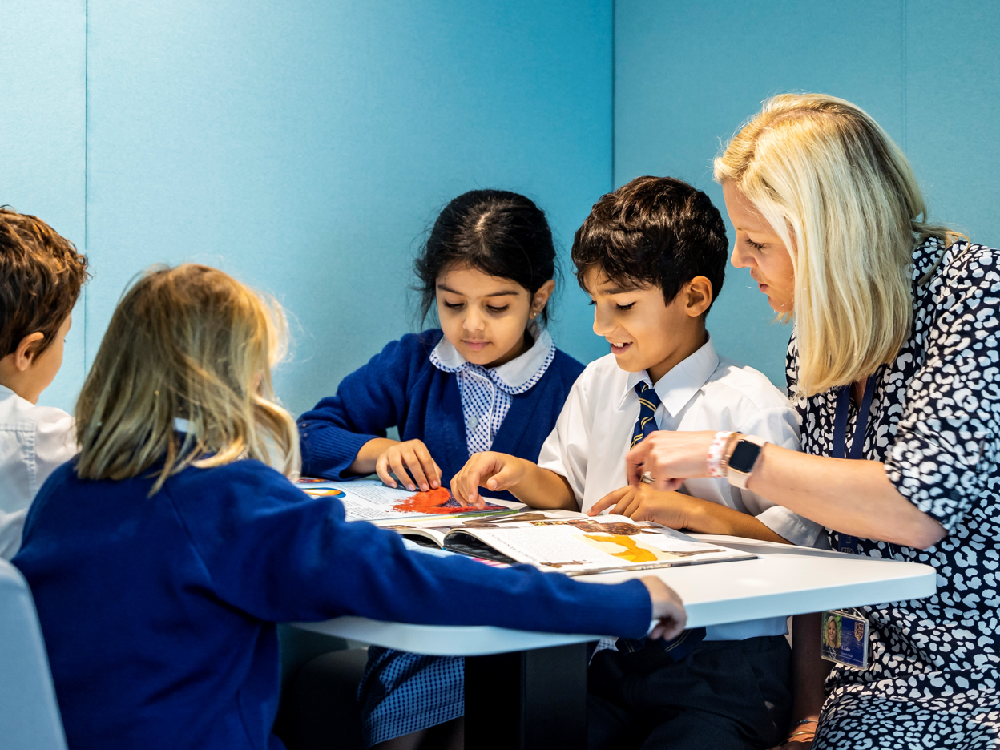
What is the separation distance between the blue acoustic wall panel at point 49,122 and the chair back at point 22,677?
128cm

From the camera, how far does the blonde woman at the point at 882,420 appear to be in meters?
1.20

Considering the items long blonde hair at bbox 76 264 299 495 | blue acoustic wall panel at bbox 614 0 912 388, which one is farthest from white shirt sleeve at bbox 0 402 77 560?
blue acoustic wall panel at bbox 614 0 912 388

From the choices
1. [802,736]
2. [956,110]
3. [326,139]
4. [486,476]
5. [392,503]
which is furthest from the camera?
[326,139]

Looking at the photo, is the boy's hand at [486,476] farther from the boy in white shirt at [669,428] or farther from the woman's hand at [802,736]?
the woman's hand at [802,736]

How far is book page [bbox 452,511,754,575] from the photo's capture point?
111 cm

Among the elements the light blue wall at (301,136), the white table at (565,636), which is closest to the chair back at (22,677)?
the white table at (565,636)

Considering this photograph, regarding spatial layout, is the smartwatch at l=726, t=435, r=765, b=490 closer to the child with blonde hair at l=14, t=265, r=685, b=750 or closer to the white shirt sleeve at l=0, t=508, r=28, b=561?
the child with blonde hair at l=14, t=265, r=685, b=750

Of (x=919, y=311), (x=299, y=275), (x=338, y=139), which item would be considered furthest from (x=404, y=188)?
(x=919, y=311)

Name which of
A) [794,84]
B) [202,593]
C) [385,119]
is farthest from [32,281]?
[794,84]

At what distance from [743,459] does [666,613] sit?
0.41 metres

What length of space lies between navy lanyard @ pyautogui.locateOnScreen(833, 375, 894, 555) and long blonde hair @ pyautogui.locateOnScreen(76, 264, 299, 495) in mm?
835

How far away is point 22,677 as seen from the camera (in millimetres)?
820

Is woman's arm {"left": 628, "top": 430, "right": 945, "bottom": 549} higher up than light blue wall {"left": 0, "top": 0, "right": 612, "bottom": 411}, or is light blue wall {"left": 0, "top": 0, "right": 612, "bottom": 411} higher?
Result: light blue wall {"left": 0, "top": 0, "right": 612, "bottom": 411}

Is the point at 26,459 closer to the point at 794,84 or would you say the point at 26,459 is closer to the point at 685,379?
the point at 685,379
